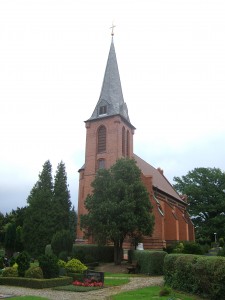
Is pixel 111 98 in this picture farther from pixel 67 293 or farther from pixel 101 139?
pixel 67 293

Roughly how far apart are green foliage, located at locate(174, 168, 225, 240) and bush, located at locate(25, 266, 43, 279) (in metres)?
43.6

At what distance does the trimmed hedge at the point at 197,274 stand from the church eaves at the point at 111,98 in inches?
882

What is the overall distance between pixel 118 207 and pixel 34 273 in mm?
9456

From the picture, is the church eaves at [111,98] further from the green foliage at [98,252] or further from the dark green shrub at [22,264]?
the dark green shrub at [22,264]

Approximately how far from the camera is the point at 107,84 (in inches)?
1524

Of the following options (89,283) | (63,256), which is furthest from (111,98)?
(89,283)

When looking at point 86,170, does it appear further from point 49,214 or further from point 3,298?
point 3,298

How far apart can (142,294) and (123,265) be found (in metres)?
13.2

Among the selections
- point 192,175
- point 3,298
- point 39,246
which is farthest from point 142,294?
point 192,175

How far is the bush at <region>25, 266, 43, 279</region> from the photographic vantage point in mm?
16734

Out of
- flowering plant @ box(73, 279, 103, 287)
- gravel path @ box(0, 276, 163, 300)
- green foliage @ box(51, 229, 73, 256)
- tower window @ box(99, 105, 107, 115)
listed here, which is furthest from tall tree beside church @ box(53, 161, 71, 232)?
gravel path @ box(0, 276, 163, 300)

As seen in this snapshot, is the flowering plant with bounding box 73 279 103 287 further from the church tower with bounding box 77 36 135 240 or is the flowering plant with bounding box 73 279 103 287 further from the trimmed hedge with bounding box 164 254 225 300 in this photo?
the church tower with bounding box 77 36 135 240

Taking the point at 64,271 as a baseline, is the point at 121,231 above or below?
above

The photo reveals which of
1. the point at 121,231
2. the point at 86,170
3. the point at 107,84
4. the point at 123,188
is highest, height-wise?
the point at 107,84
